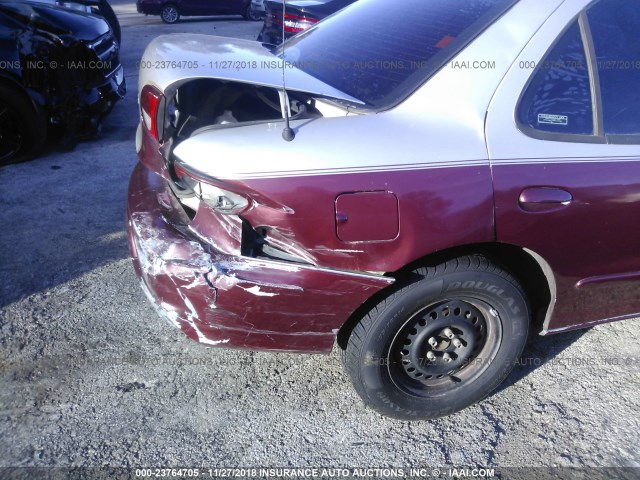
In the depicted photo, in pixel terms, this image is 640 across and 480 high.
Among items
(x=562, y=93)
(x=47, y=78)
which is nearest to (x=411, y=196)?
(x=562, y=93)

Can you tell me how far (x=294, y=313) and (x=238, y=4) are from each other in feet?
51.1

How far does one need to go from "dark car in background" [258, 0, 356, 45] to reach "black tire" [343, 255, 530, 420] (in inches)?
186

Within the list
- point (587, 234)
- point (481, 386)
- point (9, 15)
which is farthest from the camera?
point (9, 15)

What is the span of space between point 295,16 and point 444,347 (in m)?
5.25

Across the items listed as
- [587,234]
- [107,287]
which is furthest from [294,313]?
[107,287]

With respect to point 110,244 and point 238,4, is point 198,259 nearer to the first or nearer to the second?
point 110,244

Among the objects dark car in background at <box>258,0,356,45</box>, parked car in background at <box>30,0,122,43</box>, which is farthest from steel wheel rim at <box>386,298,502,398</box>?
parked car in background at <box>30,0,122,43</box>

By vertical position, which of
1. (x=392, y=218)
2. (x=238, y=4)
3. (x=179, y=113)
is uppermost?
(x=179, y=113)

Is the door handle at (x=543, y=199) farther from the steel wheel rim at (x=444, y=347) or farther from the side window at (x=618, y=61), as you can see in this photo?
the steel wheel rim at (x=444, y=347)

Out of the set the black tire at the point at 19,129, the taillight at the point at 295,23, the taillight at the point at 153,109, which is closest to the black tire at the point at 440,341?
the taillight at the point at 153,109

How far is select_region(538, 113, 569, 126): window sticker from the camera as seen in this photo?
2326 millimetres

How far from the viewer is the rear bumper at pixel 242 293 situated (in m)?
2.21

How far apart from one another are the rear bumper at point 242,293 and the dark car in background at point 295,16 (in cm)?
454

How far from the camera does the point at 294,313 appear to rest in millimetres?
2285
